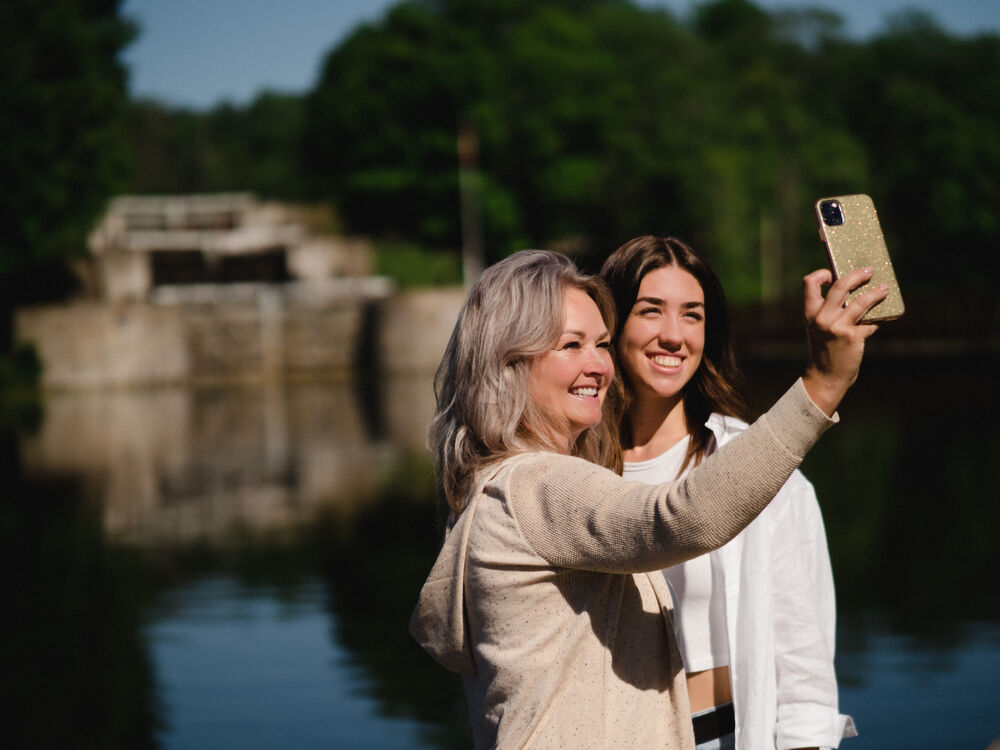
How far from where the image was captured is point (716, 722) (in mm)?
2826

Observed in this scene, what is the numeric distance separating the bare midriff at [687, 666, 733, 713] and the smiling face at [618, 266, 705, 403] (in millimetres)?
654

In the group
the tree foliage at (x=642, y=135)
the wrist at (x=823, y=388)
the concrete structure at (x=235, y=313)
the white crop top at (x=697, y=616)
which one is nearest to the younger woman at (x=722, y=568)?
the white crop top at (x=697, y=616)

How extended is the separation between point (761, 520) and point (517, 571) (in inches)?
32.5

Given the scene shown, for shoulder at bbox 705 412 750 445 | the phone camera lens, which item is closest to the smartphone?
the phone camera lens

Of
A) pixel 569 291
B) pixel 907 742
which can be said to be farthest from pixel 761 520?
pixel 907 742

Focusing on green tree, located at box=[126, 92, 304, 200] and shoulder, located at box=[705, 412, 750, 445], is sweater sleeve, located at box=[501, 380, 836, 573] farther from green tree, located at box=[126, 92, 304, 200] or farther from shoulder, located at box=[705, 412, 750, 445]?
green tree, located at box=[126, 92, 304, 200]

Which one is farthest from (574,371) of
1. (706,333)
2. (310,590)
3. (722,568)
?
(310,590)

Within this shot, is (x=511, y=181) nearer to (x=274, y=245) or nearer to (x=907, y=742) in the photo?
(x=274, y=245)

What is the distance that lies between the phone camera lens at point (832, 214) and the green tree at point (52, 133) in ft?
123

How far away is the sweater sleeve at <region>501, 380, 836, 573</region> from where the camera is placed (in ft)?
6.16

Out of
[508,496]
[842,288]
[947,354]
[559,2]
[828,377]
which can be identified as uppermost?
[559,2]

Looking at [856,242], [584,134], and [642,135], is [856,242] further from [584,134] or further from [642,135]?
[642,135]

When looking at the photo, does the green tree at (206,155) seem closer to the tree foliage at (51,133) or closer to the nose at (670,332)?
the tree foliage at (51,133)

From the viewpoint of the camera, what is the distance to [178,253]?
5072 cm
